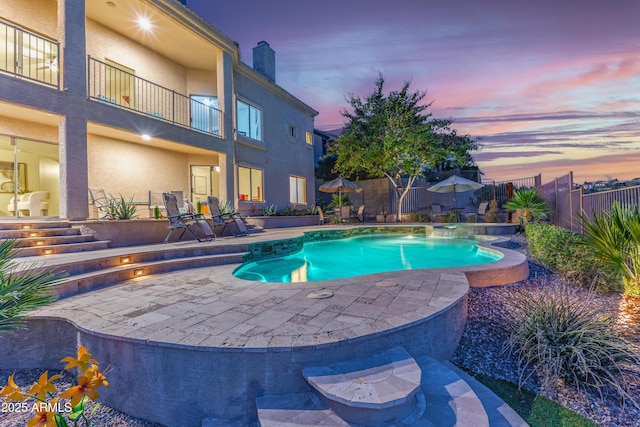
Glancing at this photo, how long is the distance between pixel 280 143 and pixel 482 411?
14.4 m

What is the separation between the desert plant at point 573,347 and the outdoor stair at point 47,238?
23.5 ft

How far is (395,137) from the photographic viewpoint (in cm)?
1464

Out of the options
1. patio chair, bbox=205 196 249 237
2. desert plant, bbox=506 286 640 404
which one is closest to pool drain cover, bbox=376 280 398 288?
desert plant, bbox=506 286 640 404

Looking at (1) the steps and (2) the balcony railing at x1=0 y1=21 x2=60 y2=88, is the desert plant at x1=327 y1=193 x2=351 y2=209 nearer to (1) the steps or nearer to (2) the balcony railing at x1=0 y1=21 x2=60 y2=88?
(1) the steps

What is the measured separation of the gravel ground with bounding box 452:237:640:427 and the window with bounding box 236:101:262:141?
11.0 m

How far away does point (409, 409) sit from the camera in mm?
1786

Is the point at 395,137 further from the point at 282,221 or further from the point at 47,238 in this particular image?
the point at 47,238

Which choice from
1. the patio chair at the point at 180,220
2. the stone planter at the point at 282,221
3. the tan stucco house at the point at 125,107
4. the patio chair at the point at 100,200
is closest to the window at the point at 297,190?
the tan stucco house at the point at 125,107

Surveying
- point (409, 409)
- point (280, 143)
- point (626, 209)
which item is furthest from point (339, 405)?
point (280, 143)

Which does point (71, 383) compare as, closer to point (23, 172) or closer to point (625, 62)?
point (23, 172)

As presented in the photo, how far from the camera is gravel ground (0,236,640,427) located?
2.23m

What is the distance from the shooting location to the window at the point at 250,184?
12.7 metres

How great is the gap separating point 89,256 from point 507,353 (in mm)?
5966

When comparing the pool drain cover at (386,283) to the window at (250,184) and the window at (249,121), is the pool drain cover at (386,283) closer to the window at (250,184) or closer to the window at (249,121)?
the window at (250,184)
